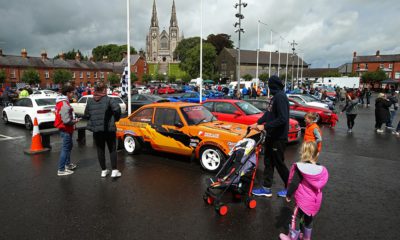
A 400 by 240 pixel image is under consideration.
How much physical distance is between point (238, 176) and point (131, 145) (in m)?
4.52

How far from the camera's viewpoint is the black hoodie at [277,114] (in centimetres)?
472

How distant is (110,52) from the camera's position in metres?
125

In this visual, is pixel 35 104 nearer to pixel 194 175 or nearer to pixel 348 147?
pixel 194 175

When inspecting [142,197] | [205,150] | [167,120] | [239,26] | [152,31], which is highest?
[152,31]

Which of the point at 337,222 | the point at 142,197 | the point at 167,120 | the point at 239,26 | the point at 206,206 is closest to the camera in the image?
the point at 337,222

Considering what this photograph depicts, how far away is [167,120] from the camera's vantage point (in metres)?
7.44

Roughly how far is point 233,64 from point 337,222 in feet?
278

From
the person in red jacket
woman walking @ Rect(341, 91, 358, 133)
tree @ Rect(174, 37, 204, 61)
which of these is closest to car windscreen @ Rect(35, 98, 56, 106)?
the person in red jacket

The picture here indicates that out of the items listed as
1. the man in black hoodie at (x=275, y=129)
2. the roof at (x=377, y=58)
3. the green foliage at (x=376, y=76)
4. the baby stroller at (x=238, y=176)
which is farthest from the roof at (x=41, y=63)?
the roof at (x=377, y=58)

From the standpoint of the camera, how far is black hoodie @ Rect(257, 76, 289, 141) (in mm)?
4723

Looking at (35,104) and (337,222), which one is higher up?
(35,104)

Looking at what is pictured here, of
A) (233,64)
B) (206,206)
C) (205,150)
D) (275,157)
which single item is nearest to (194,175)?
(205,150)

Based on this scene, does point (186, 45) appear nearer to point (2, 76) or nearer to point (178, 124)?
point (2, 76)

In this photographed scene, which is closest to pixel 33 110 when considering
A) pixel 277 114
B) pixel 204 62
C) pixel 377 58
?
pixel 277 114
